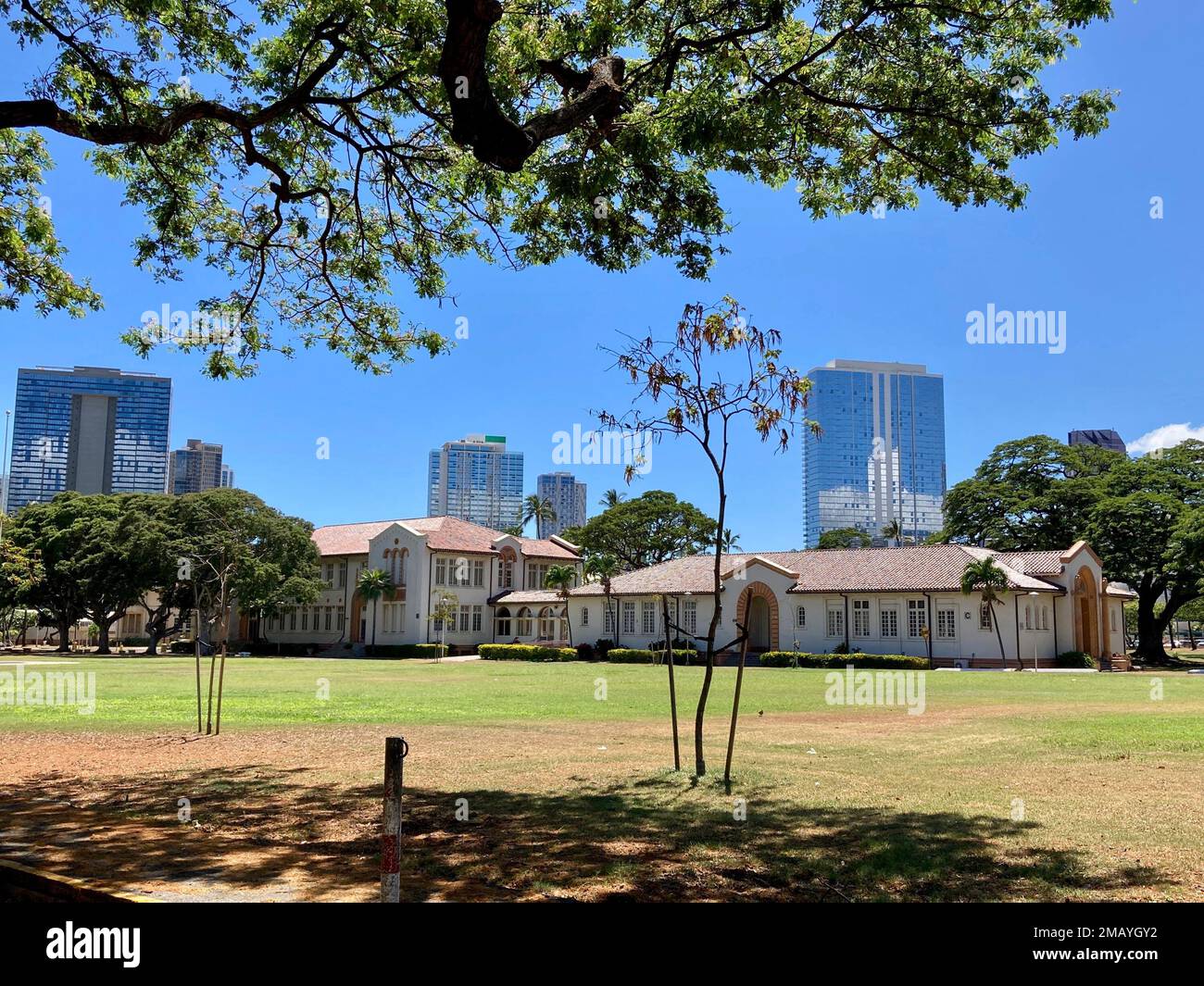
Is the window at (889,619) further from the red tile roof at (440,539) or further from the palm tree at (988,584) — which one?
the red tile roof at (440,539)

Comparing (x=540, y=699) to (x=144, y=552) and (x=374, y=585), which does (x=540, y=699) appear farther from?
(x=144, y=552)

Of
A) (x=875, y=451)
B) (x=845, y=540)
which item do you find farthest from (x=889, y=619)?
(x=875, y=451)

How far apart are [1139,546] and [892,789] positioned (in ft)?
139

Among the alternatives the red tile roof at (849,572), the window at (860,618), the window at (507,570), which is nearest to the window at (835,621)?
the window at (860,618)

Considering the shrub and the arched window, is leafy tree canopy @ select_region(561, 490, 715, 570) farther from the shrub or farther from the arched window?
the shrub

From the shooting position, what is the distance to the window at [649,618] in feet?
167

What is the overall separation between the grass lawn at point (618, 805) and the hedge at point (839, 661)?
21.0 meters

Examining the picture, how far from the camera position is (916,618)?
43.4m

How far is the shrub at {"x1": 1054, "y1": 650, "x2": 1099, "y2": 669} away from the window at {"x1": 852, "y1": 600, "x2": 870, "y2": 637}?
8188mm

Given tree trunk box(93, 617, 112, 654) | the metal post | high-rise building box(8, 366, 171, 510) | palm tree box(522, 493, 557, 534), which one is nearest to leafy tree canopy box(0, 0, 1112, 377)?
the metal post

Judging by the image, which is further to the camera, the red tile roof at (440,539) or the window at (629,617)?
the red tile roof at (440,539)
